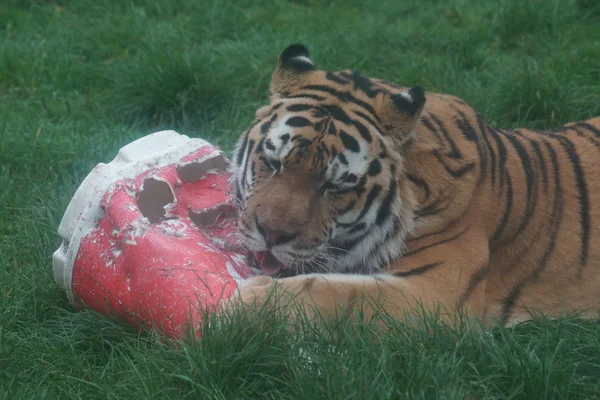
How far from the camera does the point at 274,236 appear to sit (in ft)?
10.0

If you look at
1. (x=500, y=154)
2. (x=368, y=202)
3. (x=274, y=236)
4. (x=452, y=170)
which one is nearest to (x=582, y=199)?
(x=500, y=154)

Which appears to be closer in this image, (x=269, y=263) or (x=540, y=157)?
(x=269, y=263)

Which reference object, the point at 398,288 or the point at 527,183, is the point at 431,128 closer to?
the point at 527,183

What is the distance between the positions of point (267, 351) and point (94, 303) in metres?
0.81

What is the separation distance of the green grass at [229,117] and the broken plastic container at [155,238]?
0.13m

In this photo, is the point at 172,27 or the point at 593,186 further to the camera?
the point at 172,27

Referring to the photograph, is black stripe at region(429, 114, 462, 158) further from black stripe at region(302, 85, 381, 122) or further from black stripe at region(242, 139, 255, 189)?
black stripe at region(242, 139, 255, 189)

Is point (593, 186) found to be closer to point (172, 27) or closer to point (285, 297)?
point (285, 297)

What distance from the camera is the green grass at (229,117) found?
2.67 m

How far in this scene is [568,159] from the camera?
145 inches

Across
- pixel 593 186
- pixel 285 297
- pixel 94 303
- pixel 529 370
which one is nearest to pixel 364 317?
pixel 285 297

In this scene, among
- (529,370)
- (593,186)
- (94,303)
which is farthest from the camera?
(593,186)

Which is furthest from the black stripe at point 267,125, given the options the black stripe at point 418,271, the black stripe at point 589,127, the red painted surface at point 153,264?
the black stripe at point 589,127

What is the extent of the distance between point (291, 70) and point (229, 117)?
6.46 feet
